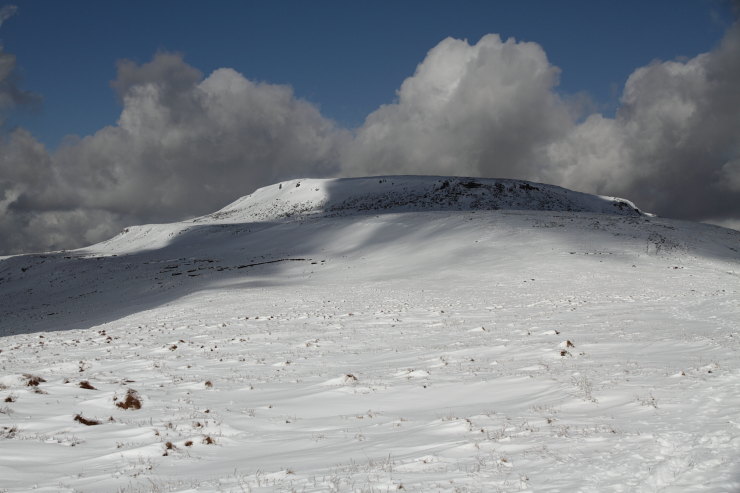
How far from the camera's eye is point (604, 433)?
283 inches

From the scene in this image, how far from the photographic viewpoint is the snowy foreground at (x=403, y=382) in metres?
6.34

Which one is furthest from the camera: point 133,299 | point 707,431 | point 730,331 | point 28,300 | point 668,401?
point 28,300

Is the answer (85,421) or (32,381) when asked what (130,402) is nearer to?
(85,421)

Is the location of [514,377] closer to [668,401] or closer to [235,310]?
[668,401]

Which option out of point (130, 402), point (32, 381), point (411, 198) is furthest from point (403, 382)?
point (411, 198)

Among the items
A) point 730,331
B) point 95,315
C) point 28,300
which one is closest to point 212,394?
point 730,331

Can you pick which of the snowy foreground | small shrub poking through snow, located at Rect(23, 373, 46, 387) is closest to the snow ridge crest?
the snowy foreground

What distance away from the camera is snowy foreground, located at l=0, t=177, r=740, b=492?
634 cm

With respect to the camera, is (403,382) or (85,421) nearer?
(85,421)

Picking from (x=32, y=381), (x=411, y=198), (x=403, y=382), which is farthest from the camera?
(x=411, y=198)

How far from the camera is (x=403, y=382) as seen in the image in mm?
12281

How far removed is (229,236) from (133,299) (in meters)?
34.4

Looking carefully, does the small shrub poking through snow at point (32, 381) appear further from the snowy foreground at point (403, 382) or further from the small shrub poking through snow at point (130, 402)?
the small shrub poking through snow at point (130, 402)

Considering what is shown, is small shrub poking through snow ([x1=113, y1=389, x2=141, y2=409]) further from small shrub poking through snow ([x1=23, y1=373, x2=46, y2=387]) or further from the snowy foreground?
small shrub poking through snow ([x1=23, y1=373, x2=46, y2=387])
